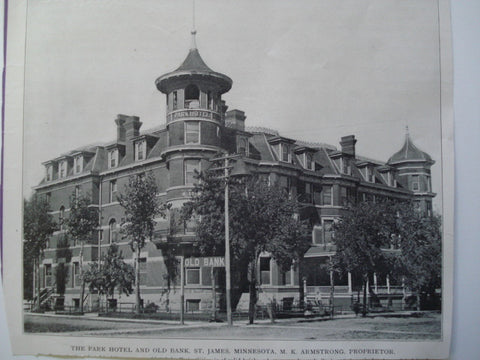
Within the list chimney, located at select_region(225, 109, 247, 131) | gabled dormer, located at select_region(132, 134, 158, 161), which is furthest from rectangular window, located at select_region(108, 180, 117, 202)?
chimney, located at select_region(225, 109, 247, 131)

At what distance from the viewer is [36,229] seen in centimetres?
447

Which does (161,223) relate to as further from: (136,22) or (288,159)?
(136,22)

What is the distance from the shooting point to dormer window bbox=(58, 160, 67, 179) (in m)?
4.57

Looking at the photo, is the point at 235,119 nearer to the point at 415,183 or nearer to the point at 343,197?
the point at 343,197

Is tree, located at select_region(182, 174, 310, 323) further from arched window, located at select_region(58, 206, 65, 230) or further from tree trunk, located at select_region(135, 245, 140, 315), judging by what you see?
arched window, located at select_region(58, 206, 65, 230)

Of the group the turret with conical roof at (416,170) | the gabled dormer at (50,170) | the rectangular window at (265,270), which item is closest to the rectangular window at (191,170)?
the rectangular window at (265,270)

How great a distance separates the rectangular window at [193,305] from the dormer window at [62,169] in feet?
4.68

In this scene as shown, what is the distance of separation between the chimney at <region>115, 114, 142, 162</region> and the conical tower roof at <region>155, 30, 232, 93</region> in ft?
1.12

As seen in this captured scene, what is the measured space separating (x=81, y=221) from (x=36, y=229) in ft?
1.56

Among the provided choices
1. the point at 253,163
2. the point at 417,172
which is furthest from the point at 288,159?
the point at 417,172

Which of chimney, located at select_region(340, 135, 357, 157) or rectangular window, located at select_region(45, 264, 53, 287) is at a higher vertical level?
chimney, located at select_region(340, 135, 357, 157)

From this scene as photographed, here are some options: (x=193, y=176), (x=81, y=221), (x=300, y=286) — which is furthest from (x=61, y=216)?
(x=300, y=286)

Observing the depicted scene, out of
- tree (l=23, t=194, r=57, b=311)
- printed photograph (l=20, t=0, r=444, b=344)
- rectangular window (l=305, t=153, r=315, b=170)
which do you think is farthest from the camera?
rectangular window (l=305, t=153, r=315, b=170)

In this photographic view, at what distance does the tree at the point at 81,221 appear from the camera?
473 centimetres
